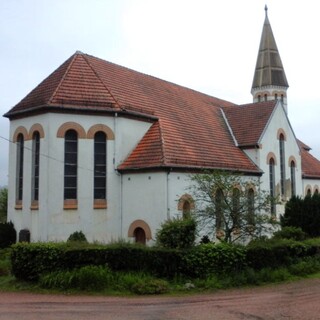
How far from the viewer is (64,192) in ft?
75.4

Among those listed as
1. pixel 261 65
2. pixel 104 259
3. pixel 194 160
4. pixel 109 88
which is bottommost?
pixel 104 259

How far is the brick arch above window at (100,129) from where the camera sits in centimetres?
2370

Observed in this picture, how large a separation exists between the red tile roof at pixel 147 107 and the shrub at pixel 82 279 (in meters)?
8.94

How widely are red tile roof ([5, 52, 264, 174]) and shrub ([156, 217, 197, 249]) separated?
6.40 m

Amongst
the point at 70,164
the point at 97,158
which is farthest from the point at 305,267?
the point at 70,164

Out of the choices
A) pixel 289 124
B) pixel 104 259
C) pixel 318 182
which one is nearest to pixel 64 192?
pixel 104 259

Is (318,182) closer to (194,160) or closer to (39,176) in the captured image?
(194,160)

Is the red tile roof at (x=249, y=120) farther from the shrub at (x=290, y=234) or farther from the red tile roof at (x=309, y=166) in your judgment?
the shrub at (x=290, y=234)

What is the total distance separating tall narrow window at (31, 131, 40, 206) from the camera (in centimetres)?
2338

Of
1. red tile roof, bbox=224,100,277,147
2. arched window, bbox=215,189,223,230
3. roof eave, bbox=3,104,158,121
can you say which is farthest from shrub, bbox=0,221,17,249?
red tile roof, bbox=224,100,277,147

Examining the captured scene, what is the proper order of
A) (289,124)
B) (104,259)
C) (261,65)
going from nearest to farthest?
(104,259), (289,124), (261,65)

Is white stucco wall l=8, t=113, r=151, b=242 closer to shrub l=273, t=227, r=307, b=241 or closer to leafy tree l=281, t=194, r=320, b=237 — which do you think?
Answer: shrub l=273, t=227, r=307, b=241

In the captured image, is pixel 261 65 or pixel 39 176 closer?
pixel 39 176

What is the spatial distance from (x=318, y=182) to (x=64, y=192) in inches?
962
